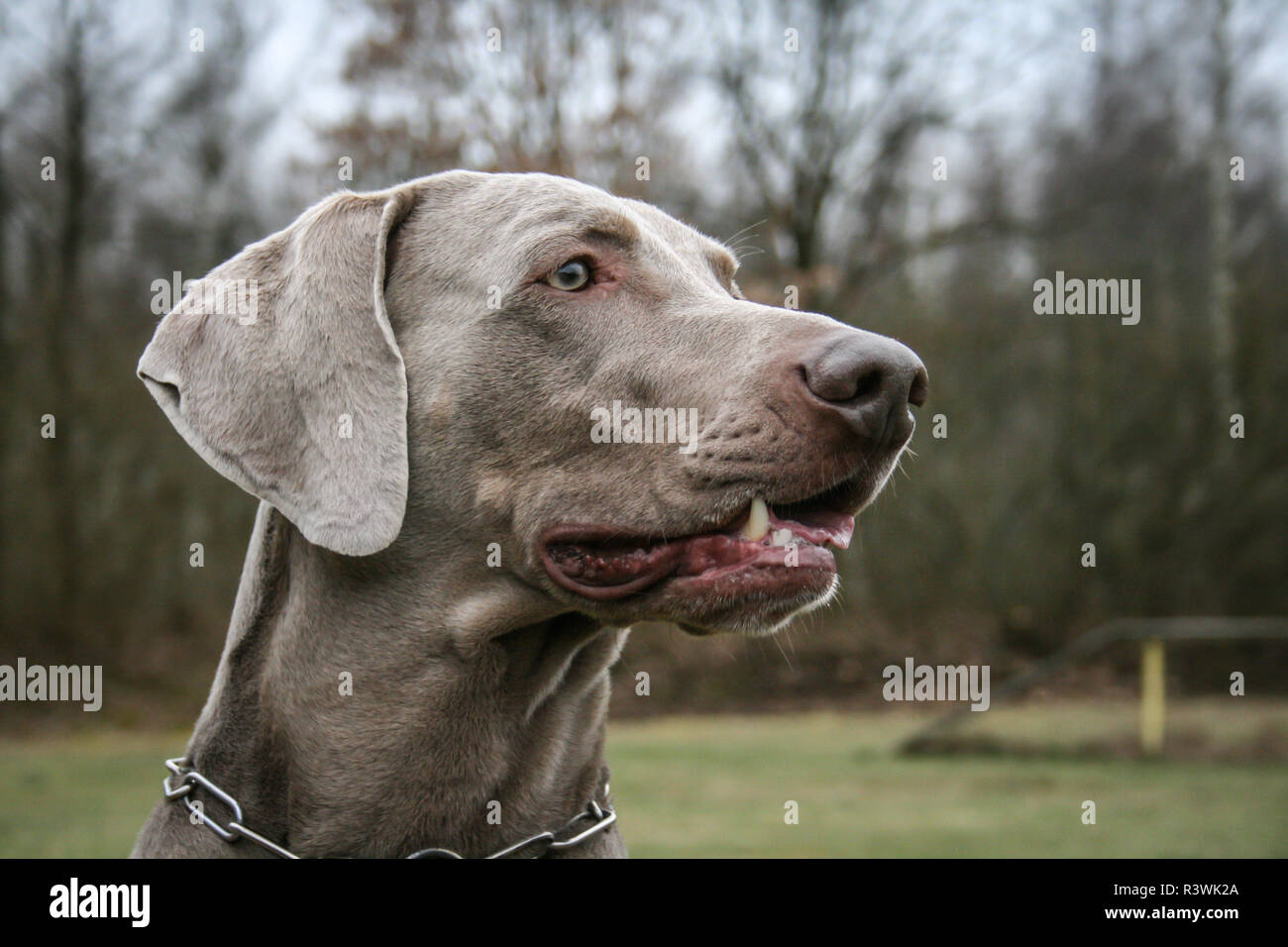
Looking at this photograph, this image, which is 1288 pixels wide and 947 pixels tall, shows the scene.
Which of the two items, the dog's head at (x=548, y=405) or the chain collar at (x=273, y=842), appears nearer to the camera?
the dog's head at (x=548, y=405)

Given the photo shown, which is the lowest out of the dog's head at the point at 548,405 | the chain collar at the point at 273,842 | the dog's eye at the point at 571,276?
the chain collar at the point at 273,842

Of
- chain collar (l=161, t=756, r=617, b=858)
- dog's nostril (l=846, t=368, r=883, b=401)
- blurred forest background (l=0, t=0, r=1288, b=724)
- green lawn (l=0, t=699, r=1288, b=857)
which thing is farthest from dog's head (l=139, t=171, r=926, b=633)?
blurred forest background (l=0, t=0, r=1288, b=724)

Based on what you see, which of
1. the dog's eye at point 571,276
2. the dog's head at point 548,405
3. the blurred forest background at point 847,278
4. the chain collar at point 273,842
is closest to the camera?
the dog's head at point 548,405

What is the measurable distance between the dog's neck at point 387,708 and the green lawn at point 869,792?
15.1 feet

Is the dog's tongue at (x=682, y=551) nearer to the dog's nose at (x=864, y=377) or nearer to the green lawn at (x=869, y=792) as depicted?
the dog's nose at (x=864, y=377)

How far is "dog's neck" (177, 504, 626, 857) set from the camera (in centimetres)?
244

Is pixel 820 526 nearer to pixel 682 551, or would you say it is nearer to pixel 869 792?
pixel 682 551

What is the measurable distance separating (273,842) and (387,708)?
0.36 meters

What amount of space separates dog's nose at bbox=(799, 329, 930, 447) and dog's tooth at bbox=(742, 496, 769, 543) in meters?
0.24

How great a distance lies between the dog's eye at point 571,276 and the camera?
2.60 m

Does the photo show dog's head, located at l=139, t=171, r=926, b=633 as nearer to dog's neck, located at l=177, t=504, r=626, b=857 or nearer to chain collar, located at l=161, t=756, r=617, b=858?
dog's neck, located at l=177, t=504, r=626, b=857

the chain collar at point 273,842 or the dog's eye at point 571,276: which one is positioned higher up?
the dog's eye at point 571,276

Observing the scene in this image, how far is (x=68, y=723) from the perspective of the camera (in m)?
12.0

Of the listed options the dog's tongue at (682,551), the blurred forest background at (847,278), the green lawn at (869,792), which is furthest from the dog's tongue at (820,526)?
the blurred forest background at (847,278)
